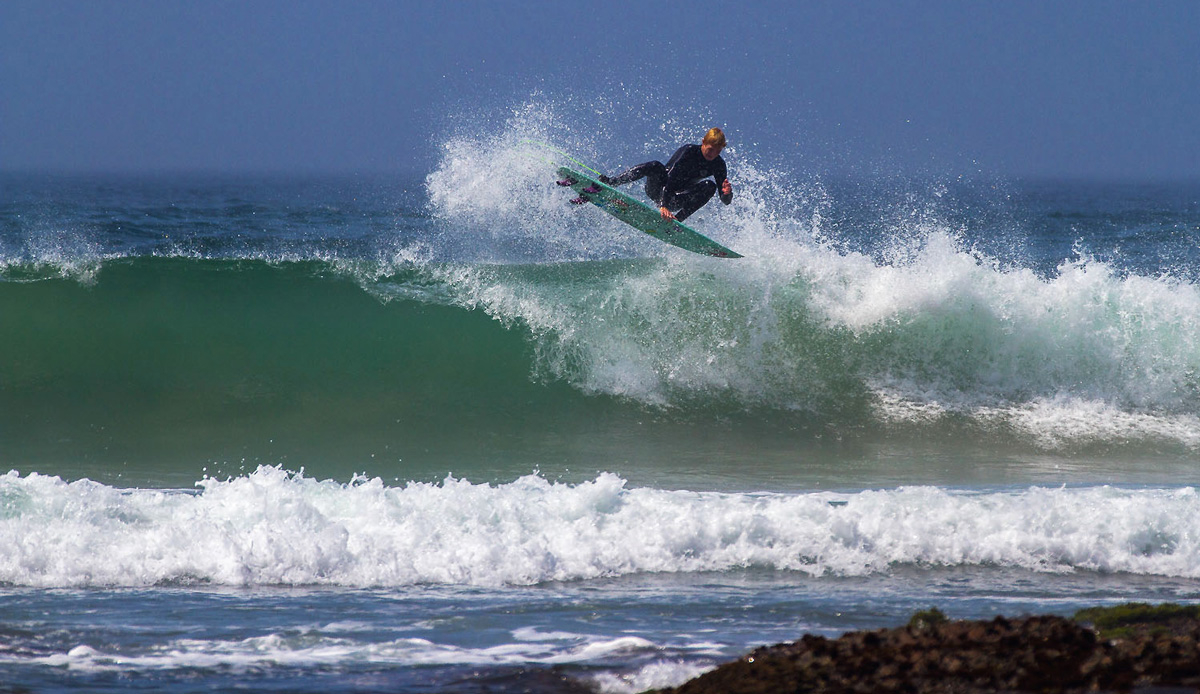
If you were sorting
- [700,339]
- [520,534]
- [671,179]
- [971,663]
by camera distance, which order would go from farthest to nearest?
1. [700,339]
2. [671,179]
3. [520,534]
4. [971,663]

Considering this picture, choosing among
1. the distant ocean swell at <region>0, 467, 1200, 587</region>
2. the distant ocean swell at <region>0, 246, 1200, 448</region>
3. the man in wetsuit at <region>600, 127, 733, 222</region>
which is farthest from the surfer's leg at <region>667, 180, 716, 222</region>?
the distant ocean swell at <region>0, 467, 1200, 587</region>

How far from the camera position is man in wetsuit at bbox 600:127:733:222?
32.3 feet

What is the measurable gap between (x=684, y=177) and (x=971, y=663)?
277 inches

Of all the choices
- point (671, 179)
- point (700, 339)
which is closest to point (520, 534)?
point (671, 179)

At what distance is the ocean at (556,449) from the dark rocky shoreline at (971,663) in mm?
631

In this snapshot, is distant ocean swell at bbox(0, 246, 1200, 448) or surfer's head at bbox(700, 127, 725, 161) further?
distant ocean swell at bbox(0, 246, 1200, 448)

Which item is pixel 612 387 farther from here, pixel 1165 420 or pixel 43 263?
pixel 43 263

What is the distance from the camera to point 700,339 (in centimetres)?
1131

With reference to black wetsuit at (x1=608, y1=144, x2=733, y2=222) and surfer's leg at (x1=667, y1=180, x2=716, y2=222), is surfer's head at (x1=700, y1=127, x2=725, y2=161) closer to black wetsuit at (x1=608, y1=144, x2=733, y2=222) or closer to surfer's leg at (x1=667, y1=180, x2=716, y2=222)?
black wetsuit at (x1=608, y1=144, x2=733, y2=222)

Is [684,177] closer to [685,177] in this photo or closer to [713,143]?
[685,177]

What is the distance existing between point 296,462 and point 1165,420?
8.58m

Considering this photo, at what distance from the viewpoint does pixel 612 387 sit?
10.9 m

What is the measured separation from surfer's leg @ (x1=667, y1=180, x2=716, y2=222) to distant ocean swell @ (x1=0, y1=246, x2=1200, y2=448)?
5.69ft

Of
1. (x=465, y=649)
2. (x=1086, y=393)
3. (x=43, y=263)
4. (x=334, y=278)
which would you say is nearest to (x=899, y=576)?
(x=465, y=649)
